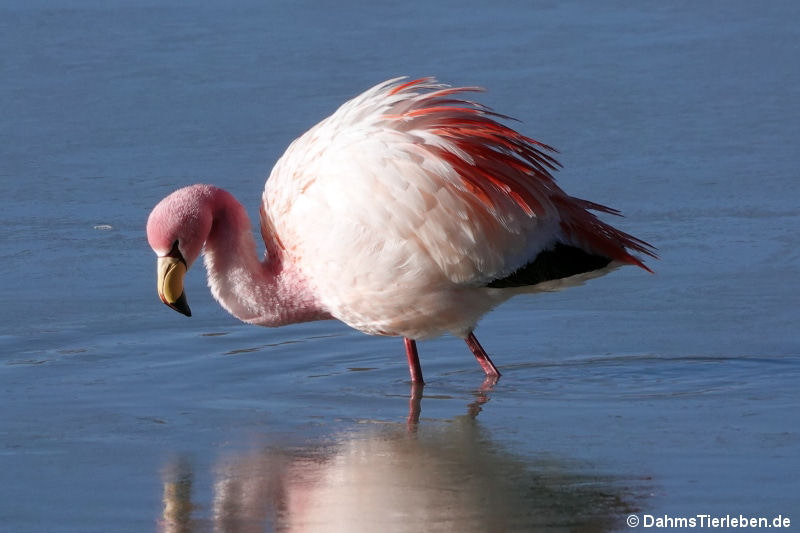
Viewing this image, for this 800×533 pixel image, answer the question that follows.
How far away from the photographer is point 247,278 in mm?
5691

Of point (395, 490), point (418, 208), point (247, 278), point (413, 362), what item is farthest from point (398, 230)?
point (395, 490)

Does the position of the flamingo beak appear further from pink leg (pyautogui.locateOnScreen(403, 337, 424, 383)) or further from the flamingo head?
pink leg (pyautogui.locateOnScreen(403, 337, 424, 383))

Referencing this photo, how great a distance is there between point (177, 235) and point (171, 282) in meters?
0.19

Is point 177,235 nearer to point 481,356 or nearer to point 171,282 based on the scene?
point 171,282

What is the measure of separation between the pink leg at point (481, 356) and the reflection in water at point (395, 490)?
71 centimetres

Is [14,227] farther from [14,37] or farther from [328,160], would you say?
[14,37]

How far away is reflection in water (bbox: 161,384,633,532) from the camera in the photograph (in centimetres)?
396

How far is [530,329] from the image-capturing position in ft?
20.2

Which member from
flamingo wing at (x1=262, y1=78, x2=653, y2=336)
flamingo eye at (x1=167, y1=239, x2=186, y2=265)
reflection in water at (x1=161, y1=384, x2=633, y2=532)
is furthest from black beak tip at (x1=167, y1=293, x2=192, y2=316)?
reflection in water at (x1=161, y1=384, x2=633, y2=532)

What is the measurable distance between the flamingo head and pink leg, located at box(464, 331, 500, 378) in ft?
3.63

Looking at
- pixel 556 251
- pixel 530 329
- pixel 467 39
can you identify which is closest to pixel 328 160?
pixel 556 251

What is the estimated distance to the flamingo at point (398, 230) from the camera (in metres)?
5.30

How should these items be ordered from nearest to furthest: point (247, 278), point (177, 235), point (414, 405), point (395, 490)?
1. point (395, 490)
2. point (414, 405)
3. point (177, 235)
4. point (247, 278)

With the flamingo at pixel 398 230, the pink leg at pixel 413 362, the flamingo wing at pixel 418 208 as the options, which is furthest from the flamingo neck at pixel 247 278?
the pink leg at pixel 413 362
